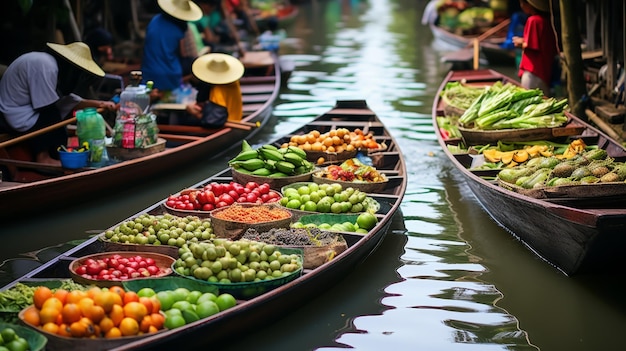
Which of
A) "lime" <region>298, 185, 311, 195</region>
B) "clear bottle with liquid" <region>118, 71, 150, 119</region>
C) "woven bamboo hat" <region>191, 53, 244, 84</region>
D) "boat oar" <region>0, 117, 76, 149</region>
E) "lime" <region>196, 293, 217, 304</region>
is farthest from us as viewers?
"woven bamboo hat" <region>191, 53, 244, 84</region>

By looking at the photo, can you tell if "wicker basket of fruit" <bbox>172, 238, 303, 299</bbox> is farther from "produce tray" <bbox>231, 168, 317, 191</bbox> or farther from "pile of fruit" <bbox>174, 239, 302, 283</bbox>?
"produce tray" <bbox>231, 168, 317, 191</bbox>

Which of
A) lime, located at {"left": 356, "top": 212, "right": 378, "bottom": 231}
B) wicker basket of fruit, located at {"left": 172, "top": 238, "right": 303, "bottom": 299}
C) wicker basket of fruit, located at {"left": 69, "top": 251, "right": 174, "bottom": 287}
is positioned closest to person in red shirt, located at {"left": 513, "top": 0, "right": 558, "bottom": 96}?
lime, located at {"left": 356, "top": 212, "right": 378, "bottom": 231}

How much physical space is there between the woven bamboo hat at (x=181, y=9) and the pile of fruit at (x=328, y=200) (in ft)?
11.4

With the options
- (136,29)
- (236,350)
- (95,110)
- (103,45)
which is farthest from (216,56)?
(136,29)

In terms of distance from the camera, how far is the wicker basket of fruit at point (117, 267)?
4.59 metres

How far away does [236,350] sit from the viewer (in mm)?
4656

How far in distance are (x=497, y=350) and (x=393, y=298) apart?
0.95 meters

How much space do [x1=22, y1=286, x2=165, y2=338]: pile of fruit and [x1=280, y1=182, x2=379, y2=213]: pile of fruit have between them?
2.01m

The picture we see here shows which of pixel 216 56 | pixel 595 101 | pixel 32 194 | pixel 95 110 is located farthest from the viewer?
pixel 595 101

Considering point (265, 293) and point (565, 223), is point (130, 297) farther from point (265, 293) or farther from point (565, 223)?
point (565, 223)

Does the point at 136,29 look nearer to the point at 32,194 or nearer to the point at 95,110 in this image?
the point at 95,110

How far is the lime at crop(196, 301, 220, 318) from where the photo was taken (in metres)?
4.27

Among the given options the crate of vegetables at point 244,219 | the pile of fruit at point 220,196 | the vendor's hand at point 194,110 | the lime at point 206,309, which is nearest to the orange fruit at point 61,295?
the lime at point 206,309

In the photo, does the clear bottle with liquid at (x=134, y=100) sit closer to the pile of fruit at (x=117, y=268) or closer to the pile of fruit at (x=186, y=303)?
the pile of fruit at (x=117, y=268)
